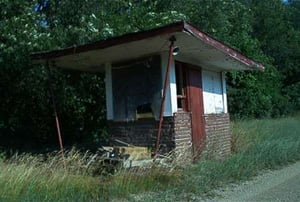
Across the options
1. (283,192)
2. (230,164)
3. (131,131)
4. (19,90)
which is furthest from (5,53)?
(283,192)

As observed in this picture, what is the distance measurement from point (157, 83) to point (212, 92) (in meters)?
3.21

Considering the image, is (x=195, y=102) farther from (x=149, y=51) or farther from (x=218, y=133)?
(x=149, y=51)

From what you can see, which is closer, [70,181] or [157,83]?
[70,181]

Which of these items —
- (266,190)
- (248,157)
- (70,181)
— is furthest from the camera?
(248,157)

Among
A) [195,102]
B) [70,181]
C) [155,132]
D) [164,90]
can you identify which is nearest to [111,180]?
[70,181]

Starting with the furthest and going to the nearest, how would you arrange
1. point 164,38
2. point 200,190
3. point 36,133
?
1. point 36,133
2. point 164,38
3. point 200,190

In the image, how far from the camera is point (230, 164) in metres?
11.9

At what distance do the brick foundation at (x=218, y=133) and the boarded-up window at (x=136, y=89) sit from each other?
6.77 feet

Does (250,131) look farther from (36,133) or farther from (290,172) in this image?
(36,133)

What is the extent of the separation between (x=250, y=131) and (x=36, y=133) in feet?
26.1

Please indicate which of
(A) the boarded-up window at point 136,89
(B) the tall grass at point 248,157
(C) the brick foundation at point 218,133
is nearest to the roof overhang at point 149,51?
(A) the boarded-up window at point 136,89

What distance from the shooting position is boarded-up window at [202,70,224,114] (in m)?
15.3

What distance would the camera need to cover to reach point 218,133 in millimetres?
15516

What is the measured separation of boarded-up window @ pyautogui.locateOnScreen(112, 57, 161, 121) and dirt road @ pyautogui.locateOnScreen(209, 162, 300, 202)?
3094 mm
